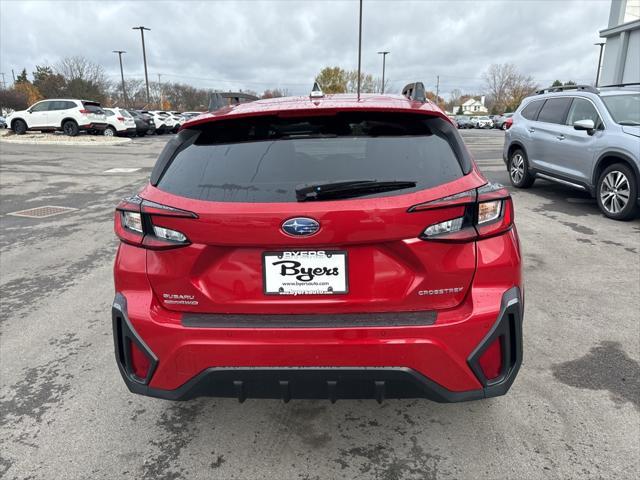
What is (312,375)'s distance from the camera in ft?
6.82

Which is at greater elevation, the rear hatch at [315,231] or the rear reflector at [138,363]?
the rear hatch at [315,231]

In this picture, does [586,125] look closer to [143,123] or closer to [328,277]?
[328,277]

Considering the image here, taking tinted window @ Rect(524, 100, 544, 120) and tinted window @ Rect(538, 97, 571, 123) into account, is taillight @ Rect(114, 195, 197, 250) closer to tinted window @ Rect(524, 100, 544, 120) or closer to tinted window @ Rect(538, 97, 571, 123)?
tinted window @ Rect(538, 97, 571, 123)

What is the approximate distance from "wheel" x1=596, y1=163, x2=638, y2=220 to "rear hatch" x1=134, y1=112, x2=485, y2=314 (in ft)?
19.1

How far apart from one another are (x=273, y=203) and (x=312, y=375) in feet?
2.46

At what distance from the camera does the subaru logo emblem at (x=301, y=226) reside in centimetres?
198

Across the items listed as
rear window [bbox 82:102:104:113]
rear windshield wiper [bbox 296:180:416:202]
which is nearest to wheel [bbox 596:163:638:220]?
rear windshield wiper [bbox 296:180:416:202]

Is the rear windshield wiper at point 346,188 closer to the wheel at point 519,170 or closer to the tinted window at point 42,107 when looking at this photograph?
the wheel at point 519,170

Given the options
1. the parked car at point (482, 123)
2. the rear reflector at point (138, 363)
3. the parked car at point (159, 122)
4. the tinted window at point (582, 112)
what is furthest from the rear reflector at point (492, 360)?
the parked car at point (482, 123)

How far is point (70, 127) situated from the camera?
81.9 ft

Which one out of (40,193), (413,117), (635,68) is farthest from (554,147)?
(635,68)

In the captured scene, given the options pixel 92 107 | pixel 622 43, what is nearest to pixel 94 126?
pixel 92 107

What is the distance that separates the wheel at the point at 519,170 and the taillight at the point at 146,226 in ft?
28.3

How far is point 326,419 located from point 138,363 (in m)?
1.07
